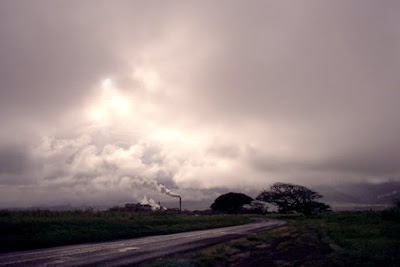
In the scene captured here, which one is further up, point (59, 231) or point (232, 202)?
point (232, 202)

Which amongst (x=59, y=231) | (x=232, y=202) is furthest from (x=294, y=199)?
(x=59, y=231)

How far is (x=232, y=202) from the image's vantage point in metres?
118

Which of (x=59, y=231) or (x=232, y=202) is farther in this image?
(x=232, y=202)

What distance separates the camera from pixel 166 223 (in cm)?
4244

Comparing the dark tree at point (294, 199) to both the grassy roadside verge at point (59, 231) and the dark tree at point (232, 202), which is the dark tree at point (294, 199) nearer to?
the dark tree at point (232, 202)

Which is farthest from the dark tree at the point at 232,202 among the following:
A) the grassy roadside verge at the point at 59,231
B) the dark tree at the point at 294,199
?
the grassy roadside verge at the point at 59,231

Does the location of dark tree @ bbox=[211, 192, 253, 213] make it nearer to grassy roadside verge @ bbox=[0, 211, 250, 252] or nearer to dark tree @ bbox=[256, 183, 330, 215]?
dark tree @ bbox=[256, 183, 330, 215]

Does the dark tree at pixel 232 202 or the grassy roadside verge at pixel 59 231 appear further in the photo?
the dark tree at pixel 232 202

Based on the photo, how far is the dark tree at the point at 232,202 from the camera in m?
118

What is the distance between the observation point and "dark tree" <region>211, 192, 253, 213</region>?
118500 mm

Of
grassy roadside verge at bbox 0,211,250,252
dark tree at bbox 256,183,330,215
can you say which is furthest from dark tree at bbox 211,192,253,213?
grassy roadside verge at bbox 0,211,250,252

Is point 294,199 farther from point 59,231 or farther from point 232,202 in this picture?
point 59,231

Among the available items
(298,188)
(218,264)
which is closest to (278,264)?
(218,264)

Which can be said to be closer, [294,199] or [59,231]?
[59,231]
